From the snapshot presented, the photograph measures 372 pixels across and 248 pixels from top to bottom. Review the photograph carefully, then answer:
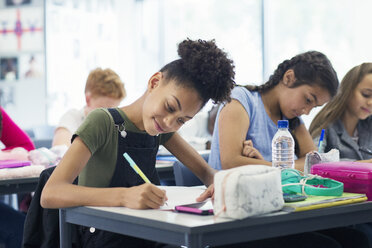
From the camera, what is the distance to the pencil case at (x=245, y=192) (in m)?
1.16

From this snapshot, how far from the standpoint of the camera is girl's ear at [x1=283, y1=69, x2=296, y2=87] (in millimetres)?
2190

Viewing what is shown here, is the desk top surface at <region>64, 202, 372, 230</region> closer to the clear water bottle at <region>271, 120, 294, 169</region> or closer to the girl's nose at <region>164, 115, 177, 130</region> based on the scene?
the girl's nose at <region>164, 115, 177, 130</region>

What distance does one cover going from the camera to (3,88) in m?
6.14

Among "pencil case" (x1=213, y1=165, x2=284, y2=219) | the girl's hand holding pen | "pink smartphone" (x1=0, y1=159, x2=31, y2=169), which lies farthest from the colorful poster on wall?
"pencil case" (x1=213, y1=165, x2=284, y2=219)

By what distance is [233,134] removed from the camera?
2.09 m

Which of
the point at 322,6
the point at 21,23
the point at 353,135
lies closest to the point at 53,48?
the point at 21,23

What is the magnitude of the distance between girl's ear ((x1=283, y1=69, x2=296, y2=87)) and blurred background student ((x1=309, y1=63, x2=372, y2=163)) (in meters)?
0.56

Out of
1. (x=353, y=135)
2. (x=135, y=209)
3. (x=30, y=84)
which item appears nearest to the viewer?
(x=135, y=209)

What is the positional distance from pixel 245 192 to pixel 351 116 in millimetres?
1792

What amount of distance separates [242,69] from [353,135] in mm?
3590

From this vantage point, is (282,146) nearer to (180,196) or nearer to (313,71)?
(313,71)

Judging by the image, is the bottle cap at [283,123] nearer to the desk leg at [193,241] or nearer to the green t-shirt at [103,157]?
the green t-shirt at [103,157]

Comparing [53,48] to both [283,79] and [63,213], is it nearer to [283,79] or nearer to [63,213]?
[283,79]

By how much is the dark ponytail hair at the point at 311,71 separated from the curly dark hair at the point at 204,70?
0.59 meters
